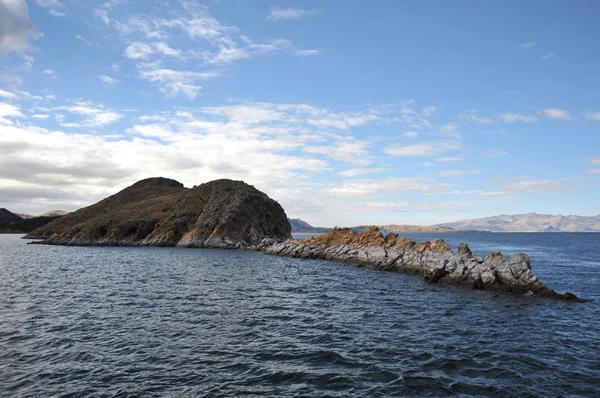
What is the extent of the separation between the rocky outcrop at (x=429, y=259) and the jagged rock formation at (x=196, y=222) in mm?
27880

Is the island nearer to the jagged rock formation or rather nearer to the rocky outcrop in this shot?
the rocky outcrop

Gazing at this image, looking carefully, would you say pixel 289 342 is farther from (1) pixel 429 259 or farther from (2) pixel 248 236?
(2) pixel 248 236

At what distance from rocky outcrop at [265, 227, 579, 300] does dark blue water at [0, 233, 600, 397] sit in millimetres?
3355

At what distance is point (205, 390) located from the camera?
14859 mm

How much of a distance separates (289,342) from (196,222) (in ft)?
361

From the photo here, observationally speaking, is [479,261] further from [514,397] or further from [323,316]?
[514,397]

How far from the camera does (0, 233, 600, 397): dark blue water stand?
1561 centimetres

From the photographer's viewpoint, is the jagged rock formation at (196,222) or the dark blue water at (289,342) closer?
the dark blue water at (289,342)

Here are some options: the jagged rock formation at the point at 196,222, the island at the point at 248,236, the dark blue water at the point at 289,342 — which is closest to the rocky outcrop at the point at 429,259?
the island at the point at 248,236

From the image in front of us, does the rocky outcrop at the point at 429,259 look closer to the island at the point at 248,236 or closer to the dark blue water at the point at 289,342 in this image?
the island at the point at 248,236

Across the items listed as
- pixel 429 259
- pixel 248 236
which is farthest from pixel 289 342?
pixel 248 236

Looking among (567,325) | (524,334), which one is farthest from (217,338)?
(567,325)

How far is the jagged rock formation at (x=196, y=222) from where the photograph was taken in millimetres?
116562

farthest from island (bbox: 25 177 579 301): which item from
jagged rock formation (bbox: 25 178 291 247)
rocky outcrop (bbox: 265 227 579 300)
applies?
jagged rock formation (bbox: 25 178 291 247)
